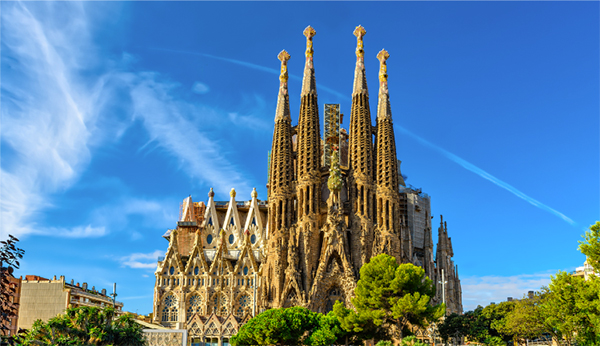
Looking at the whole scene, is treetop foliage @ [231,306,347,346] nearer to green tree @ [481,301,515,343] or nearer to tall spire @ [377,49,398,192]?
green tree @ [481,301,515,343]

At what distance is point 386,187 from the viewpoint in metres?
56.6

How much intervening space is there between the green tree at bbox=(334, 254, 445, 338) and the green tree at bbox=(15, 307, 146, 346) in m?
17.5

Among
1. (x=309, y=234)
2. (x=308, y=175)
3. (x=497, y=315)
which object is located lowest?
(x=497, y=315)

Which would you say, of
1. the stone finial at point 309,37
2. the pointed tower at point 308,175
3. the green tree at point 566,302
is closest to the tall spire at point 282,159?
the pointed tower at point 308,175

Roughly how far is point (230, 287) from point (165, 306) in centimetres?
706

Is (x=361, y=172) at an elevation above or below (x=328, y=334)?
above

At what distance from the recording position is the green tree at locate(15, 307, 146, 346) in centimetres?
2317

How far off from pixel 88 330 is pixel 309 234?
31.9 metres

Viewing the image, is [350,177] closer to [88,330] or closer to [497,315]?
[497,315]

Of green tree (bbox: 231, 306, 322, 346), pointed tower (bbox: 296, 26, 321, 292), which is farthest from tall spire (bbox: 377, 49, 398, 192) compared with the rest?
green tree (bbox: 231, 306, 322, 346)

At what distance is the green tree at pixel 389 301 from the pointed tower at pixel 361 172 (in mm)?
12764

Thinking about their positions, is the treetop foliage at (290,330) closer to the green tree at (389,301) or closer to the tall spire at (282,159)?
the green tree at (389,301)

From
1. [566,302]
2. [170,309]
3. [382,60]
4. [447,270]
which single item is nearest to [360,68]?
[382,60]

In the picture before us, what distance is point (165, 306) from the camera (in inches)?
2352
